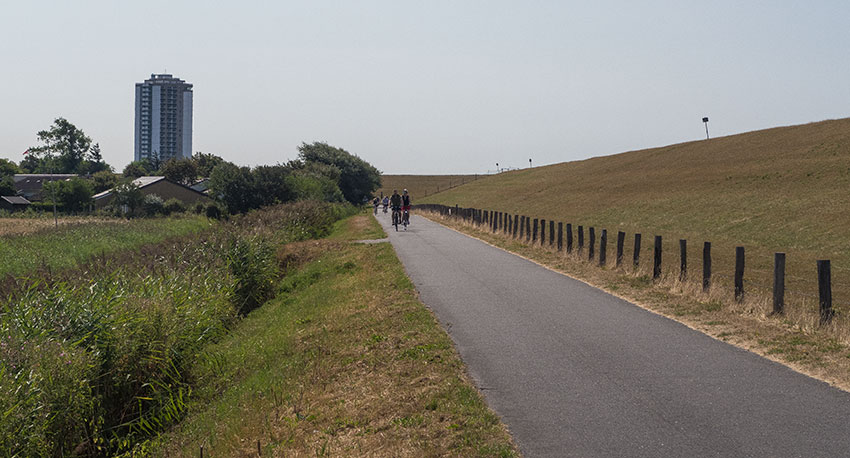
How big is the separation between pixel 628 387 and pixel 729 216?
39500 millimetres

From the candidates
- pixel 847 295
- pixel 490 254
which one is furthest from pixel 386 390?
pixel 847 295

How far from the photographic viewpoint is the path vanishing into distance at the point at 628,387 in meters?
5.67

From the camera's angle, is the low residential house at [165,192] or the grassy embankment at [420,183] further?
the grassy embankment at [420,183]

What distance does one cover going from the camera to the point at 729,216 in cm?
4347

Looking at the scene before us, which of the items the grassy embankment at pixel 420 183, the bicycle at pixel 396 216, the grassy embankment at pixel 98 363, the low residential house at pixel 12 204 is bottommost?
the grassy embankment at pixel 98 363

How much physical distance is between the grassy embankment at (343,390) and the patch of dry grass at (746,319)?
3705 millimetres

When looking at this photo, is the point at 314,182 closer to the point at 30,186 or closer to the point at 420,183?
the point at 30,186

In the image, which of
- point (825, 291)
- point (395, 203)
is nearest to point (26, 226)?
point (395, 203)

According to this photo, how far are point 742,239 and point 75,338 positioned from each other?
107 ft

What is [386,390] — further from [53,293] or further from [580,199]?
[580,199]

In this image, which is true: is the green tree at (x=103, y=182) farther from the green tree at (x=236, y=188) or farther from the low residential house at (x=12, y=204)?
the green tree at (x=236, y=188)

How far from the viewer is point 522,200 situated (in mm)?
81875

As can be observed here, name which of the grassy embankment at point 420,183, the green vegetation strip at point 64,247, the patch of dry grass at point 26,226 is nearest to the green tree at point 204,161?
the grassy embankment at point 420,183

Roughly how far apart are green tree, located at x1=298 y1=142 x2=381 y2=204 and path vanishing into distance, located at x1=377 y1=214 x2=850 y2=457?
77.7 meters
